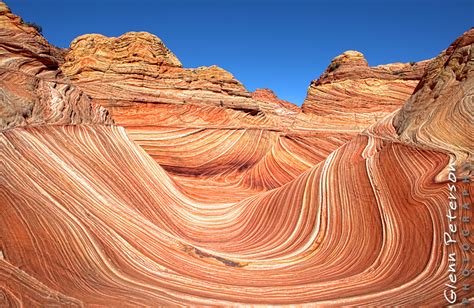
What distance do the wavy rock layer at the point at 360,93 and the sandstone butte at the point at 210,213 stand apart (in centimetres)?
709

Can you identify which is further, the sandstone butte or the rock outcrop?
the rock outcrop

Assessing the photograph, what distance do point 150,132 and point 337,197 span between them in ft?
25.7

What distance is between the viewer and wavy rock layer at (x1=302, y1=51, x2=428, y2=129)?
633 inches

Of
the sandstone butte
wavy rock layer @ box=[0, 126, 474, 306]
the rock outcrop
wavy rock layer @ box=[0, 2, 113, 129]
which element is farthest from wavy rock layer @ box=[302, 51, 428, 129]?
wavy rock layer @ box=[0, 2, 113, 129]

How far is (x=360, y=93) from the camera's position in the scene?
56.1ft

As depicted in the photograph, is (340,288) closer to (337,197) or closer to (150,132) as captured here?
(337,197)

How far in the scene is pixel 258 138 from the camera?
13.1m

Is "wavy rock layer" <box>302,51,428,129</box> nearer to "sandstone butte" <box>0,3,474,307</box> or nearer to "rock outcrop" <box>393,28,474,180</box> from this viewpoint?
"sandstone butte" <box>0,3,474,307</box>

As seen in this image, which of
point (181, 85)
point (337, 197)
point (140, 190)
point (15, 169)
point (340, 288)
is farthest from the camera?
point (181, 85)

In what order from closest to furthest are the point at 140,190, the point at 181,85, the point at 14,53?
the point at 140,190 → the point at 14,53 → the point at 181,85

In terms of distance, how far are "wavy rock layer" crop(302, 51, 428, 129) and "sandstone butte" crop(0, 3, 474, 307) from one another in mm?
7091

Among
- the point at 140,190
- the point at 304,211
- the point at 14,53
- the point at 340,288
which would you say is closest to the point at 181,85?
the point at 14,53

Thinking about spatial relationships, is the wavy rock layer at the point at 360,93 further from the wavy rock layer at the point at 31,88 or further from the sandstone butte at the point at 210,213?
the wavy rock layer at the point at 31,88

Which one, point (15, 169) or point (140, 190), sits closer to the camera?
point (15, 169)
